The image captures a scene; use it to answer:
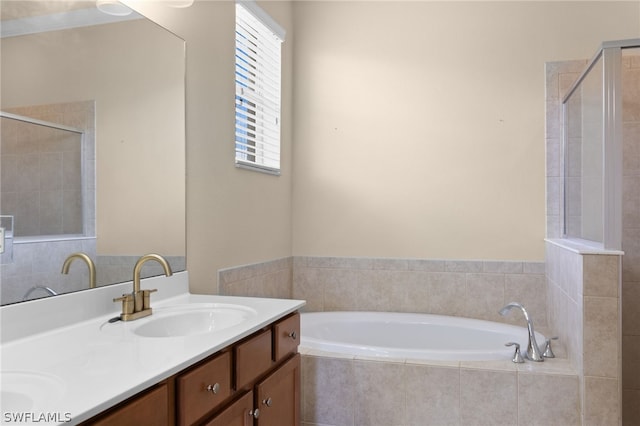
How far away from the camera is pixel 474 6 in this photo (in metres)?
3.19

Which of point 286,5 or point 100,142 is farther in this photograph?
point 286,5

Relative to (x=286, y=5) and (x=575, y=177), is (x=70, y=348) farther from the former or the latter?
(x=286, y=5)

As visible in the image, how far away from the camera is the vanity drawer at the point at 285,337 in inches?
64.8

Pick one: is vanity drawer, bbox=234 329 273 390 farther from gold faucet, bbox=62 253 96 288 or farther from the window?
the window

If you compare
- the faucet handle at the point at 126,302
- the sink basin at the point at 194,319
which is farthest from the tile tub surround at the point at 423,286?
the faucet handle at the point at 126,302

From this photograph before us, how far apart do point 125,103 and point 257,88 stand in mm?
1279

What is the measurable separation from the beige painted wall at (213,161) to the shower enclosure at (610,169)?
1.85 metres

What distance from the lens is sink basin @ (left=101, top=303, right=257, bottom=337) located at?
1620 millimetres

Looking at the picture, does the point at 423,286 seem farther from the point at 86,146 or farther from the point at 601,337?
the point at 86,146

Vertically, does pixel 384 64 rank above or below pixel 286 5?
below

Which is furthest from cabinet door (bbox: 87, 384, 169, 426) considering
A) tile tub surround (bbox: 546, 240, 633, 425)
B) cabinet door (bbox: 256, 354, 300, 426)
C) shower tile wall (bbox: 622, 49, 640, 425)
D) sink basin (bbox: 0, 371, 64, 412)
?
shower tile wall (bbox: 622, 49, 640, 425)

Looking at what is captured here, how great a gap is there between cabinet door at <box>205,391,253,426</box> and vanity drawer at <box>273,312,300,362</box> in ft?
0.73

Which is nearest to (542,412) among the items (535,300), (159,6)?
(535,300)

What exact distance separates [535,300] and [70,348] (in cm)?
277
